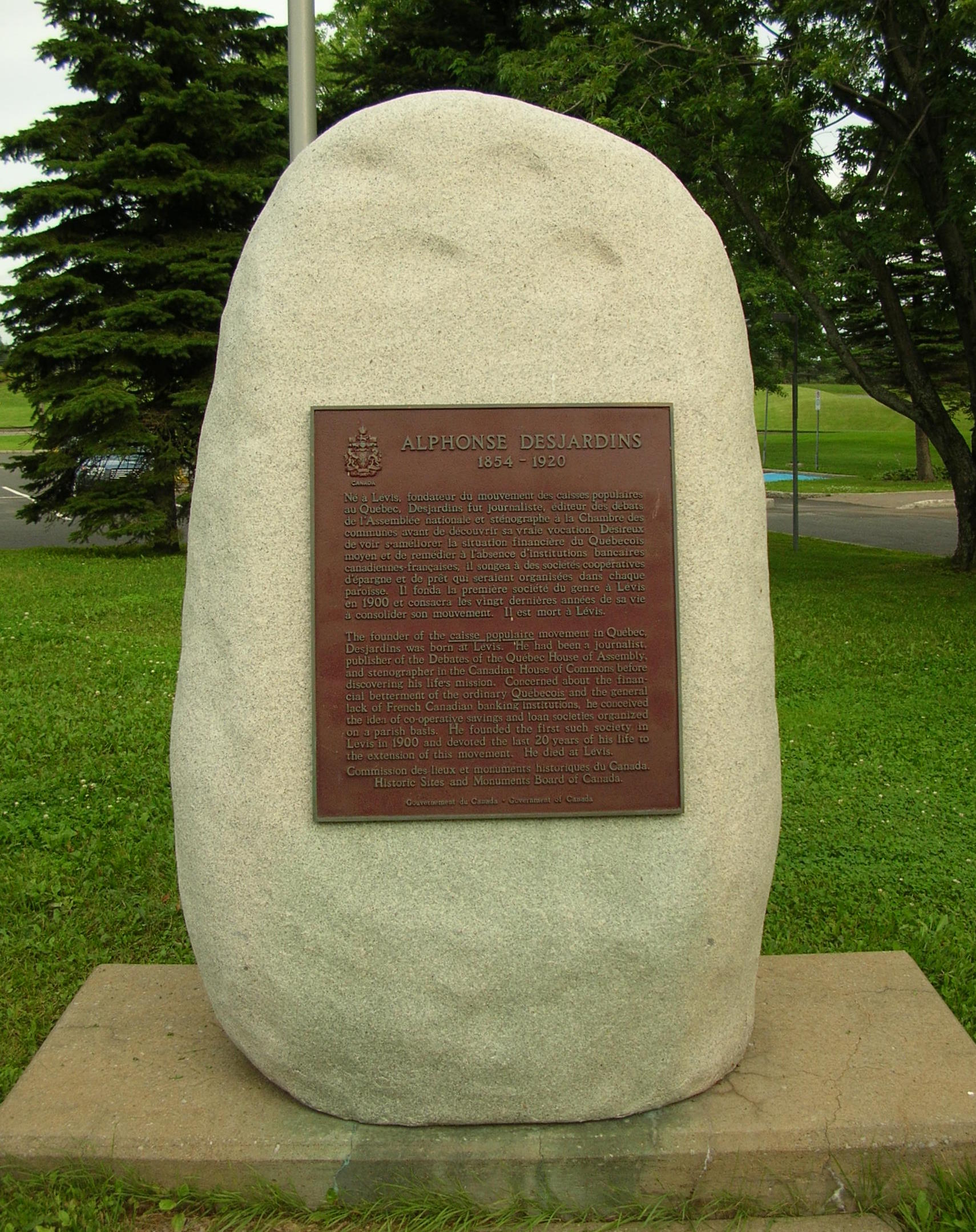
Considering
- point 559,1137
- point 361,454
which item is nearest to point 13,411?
point 361,454

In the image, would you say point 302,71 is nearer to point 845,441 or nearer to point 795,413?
point 795,413

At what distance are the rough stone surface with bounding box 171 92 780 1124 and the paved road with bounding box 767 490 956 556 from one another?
12.8m

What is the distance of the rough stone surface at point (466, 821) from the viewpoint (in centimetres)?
305

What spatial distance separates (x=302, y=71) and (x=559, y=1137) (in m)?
5.85

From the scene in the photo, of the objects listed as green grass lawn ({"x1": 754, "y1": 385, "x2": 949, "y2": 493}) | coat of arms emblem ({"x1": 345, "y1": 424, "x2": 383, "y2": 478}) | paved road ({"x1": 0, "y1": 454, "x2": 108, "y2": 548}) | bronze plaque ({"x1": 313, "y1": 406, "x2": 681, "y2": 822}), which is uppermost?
green grass lawn ({"x1": 754, "y1": 385, "x2": 949, "y2": 493})

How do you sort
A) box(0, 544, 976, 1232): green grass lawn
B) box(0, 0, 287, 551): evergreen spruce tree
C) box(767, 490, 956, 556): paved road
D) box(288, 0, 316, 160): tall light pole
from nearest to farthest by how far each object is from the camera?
box(0, 544, 976, 1232): green grass lawn < box(288, 0, 316, 160): tall light pole < box(0, 0, 287, 551): evergreen spruce tree < box(767, 490, 956, 556): paved road

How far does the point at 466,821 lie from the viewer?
3100 mm

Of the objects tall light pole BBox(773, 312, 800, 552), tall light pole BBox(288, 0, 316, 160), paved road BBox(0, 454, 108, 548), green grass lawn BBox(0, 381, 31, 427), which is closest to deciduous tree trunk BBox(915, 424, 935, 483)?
tall light pole BBox(773, 312, 800, 552)

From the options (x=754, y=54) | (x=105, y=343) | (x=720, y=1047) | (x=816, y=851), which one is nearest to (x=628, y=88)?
(x=754, y=54)

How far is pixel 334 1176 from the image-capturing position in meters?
2.97

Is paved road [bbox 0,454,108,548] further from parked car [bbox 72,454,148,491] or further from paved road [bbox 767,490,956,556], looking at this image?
paved road [bbox 767,490,956,556]

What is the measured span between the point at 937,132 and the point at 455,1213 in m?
12.6

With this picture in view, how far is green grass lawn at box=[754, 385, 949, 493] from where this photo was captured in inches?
1553

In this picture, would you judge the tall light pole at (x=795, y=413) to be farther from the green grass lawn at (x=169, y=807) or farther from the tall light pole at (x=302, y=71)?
the tall light pole at (x=302, y=71)
